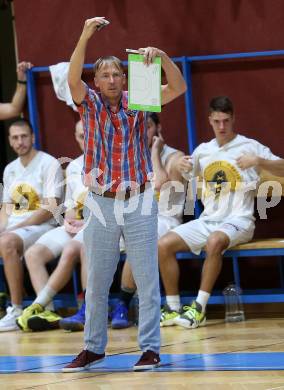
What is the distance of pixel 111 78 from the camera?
4680mm

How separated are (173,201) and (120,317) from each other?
0.97 m

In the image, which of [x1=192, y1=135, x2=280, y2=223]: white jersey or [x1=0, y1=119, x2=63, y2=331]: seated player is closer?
[x1=192, y1=135, x2=280, y2=223]: white jersey

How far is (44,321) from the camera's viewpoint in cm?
659

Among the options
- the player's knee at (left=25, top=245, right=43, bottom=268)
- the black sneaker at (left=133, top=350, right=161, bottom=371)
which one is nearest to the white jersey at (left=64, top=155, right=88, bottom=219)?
the player's knee at (left=25, top=245, right=43, bottom=268)

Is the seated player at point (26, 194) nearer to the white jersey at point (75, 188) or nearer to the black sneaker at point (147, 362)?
the white jersey at point (75, 188)

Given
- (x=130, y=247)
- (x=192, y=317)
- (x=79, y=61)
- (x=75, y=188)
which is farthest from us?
(x=75, y=188)

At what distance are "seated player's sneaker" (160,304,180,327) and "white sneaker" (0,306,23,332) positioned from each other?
3.67ft

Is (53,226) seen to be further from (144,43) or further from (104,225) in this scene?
(104,225)

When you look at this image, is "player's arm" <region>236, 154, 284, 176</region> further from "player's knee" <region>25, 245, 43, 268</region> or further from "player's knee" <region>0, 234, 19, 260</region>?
"player's knee" <region>0, 234, 19, 260</region>

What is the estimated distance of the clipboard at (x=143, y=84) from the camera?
4613mm

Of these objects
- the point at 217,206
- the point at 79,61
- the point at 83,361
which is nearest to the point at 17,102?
the point at 217,206

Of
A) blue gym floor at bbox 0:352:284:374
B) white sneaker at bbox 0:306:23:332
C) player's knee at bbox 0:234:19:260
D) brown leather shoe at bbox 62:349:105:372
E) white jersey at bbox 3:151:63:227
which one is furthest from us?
white jersey at bbox 3:151:63:227

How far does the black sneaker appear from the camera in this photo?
15.4 ft

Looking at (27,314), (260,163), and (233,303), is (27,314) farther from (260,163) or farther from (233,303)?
(260,163)
